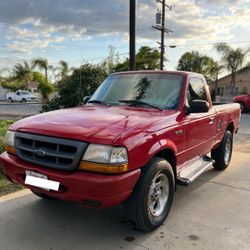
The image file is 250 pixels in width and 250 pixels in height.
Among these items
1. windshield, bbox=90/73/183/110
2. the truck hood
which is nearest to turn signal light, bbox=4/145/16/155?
the truck hood

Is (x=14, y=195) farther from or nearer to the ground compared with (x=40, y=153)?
nearer to the ground

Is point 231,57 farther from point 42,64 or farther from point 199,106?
point 199,106

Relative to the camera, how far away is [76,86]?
1188 centimetres

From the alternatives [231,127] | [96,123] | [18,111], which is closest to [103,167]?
[96,123]

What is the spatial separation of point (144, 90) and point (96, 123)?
56.2 inches

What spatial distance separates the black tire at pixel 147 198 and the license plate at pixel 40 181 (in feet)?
2.63

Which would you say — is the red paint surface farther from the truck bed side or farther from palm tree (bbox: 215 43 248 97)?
palm tree (bbox: 215 43 248 97)

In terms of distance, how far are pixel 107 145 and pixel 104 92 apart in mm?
2038

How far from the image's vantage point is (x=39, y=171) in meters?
3.59

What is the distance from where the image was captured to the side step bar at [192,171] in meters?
4.62

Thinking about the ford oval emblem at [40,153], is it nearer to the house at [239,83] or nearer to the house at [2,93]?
the house at [239,83]

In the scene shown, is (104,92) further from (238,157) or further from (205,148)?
(238,157)

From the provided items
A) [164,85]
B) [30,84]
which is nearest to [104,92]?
[164,85]

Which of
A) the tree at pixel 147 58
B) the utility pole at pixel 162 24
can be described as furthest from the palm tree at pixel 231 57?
the utility pole at pixel 162 24
